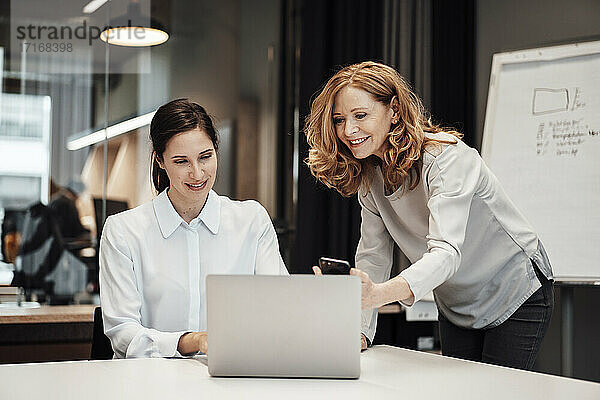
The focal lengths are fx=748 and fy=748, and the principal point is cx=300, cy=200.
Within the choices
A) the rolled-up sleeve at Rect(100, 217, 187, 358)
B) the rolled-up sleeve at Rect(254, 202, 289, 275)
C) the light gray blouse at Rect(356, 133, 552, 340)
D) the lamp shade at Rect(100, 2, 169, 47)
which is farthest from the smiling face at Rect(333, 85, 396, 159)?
the lamp shade at Rect(100, 2, 169, 47)

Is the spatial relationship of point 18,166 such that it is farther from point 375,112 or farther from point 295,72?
point 375,112

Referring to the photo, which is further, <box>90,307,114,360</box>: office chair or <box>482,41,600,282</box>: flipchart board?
<box>482,41,600,282</box>: flipchart board

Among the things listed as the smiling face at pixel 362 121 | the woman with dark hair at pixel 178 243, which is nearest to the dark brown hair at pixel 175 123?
the woman with dark hair at pixel 178 243

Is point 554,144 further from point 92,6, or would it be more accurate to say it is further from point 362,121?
point 92,6

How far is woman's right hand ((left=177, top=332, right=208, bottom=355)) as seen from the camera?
163cm

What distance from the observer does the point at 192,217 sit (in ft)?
6.41

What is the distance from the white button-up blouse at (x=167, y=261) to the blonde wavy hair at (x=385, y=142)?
0.26 meters

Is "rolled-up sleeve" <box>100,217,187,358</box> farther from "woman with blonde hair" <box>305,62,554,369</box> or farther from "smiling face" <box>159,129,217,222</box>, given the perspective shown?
"woman with blonde hair" <box>305,62,554,369</box>

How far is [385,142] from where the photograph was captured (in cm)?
184

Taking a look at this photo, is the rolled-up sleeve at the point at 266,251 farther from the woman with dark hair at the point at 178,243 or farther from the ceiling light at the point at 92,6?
the ceiling light at the point at 92,6

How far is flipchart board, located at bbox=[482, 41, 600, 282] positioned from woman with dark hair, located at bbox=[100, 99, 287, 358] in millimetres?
1481

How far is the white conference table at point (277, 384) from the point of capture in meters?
1.19

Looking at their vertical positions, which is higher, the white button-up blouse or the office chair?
the white button-up blouse

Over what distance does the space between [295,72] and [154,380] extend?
2964 mm
